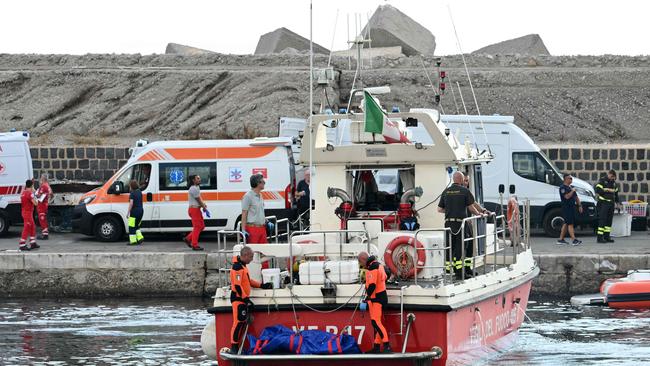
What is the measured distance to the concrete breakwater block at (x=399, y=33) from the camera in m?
50.5

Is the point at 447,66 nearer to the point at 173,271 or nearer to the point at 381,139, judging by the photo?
the point at 173,271

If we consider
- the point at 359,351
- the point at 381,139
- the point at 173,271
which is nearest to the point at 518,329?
the point at 381,139

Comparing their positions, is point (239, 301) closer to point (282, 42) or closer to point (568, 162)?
point (568, 162)

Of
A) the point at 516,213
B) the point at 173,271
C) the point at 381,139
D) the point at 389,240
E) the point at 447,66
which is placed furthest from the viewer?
the point at 447,66

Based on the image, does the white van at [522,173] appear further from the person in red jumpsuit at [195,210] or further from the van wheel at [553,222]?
the person in red jumpsuit at [195,210]

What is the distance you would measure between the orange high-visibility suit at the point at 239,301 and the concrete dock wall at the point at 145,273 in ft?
30.9

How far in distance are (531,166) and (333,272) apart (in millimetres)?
14165

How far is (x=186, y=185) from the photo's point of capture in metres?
25.6

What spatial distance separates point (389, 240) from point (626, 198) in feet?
52.3

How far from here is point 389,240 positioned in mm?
14391

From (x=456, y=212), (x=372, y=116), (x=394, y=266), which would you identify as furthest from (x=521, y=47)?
(x=394, y=266)

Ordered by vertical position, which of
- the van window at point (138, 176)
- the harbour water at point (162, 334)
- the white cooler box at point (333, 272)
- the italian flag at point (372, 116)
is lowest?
the harbour water at point (162, 334)

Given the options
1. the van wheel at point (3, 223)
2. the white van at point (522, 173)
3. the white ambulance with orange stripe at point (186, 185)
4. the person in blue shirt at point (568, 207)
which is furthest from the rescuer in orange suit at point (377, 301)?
the van wheel at point (3, 223)

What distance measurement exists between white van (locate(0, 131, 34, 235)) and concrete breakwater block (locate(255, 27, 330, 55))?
26.1m
